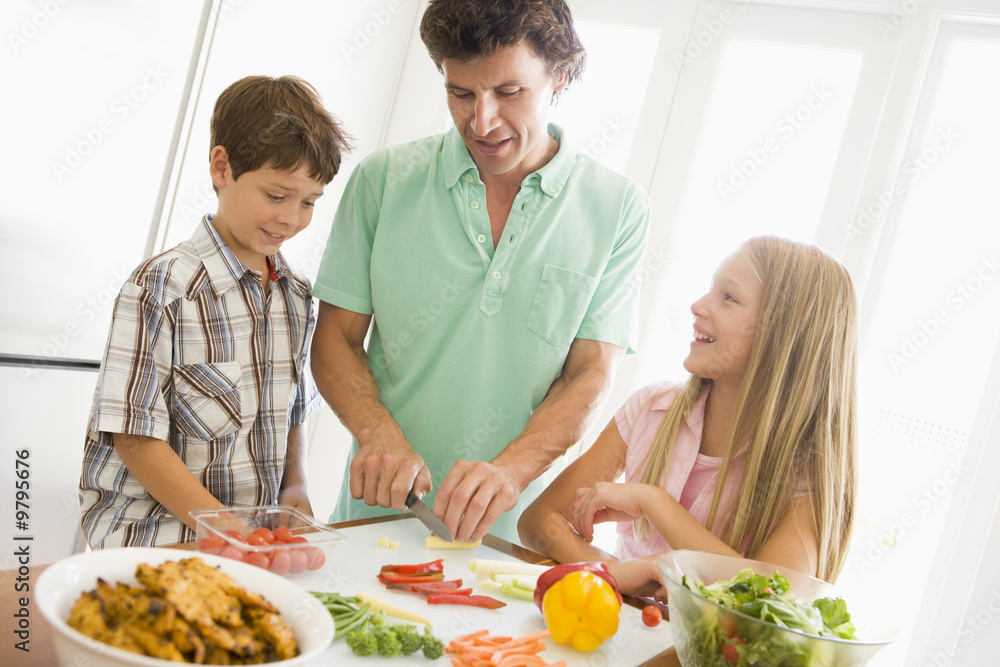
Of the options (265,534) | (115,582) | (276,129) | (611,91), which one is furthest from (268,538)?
(611,91)

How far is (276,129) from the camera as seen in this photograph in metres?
1.51

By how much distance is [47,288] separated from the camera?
83.5 inches

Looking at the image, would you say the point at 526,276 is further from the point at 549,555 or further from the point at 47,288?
the point at 47,288

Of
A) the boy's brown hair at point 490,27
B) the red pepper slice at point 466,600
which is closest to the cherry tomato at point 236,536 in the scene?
the red pepper slice at point 466,600

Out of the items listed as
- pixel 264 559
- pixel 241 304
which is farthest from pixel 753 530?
pixel 241 304

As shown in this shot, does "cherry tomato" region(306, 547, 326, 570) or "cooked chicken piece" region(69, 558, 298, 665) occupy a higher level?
"cooked chicken piece" region(69, 558, 298, 665)

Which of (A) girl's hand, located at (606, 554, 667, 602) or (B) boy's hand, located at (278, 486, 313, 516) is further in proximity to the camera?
(B) boy's hand, located at (278, 486, 313, 516)

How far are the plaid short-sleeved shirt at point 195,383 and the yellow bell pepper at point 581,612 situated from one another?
0.69m

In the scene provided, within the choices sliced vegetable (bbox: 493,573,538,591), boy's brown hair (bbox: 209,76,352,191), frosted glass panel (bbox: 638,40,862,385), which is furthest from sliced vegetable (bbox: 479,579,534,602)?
frosted glass panel (bbox: 638,40,862,385)

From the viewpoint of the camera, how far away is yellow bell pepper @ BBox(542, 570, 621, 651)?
1.03 metres

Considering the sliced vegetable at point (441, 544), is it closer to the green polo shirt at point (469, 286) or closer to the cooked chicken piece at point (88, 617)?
the green polo shirt at point (469, 286)

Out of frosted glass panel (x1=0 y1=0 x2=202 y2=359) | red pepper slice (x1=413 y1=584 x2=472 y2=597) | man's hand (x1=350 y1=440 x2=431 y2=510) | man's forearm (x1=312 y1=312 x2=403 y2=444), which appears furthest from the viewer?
frosted glass panel (x1=0 y1=0 x2=202 y2=359)

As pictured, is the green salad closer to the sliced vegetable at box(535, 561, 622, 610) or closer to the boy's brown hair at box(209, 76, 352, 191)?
the sliced vegetable at box(535, 561, 622, 610)

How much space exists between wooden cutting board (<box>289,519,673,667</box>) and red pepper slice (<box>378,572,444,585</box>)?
0.01m
